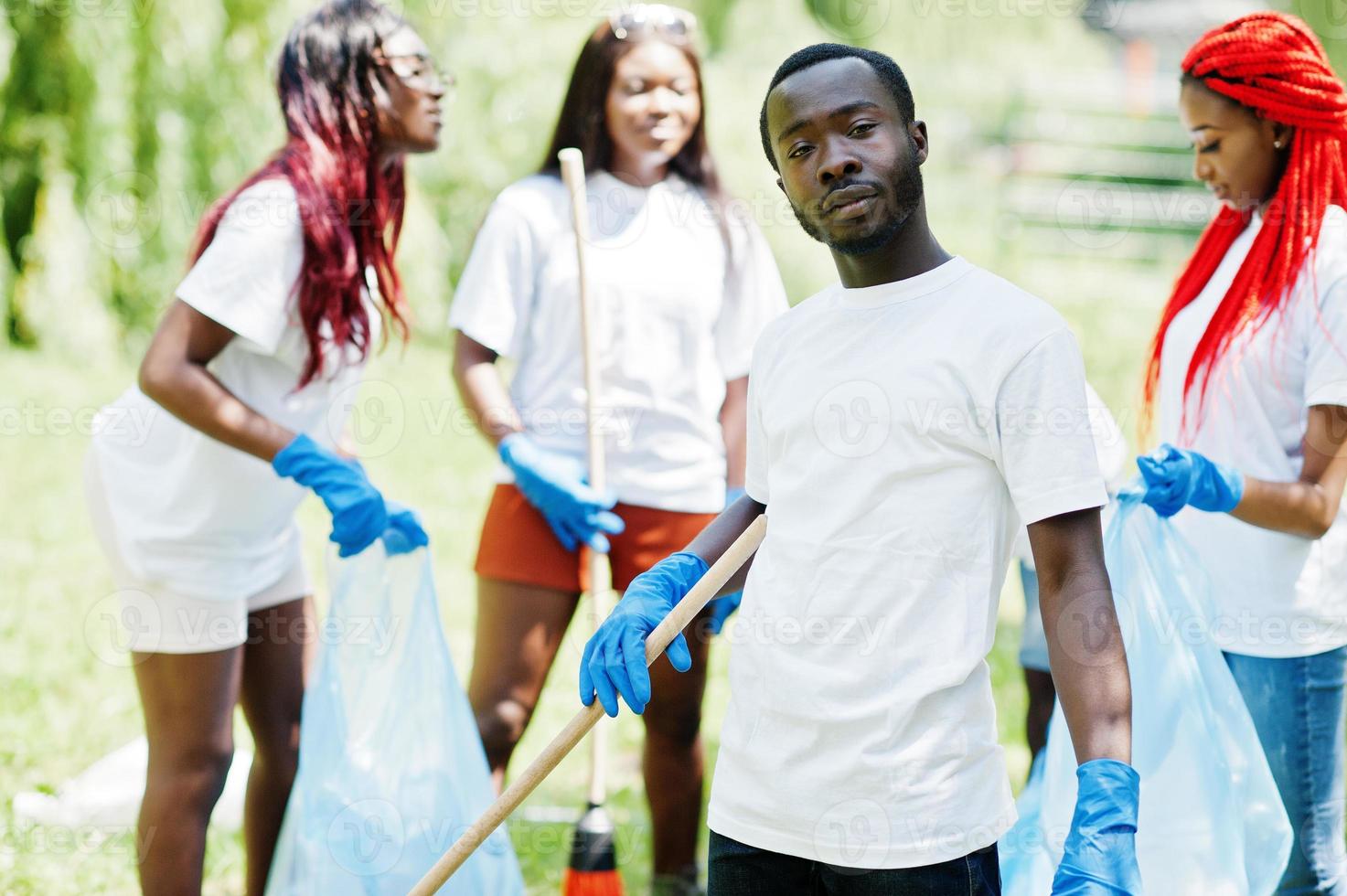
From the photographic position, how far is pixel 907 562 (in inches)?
61.5

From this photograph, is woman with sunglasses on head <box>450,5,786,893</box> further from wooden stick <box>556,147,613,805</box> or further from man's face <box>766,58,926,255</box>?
man's face <box>766,58,926,255</box>

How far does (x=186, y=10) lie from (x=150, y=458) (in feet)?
18.9

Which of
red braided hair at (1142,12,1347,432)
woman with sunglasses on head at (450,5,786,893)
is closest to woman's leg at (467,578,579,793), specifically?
woman with sunglasses on head at (450,5,786,893)

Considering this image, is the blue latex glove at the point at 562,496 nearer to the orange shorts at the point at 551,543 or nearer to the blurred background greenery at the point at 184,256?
the orange shorts at the point at 551,543

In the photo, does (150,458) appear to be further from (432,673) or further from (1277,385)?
(1277,385)

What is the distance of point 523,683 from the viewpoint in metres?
2.64

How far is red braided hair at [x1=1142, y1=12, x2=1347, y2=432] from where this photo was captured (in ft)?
7.21

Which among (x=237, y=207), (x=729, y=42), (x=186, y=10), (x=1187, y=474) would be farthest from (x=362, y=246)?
(x=729, y=42)

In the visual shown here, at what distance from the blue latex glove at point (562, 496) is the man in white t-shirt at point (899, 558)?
94 centimetres

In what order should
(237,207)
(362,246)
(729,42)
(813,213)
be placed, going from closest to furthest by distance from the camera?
(813,213), (237,207), (362,246), (729,42)

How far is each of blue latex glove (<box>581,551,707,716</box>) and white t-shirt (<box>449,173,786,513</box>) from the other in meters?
0.89

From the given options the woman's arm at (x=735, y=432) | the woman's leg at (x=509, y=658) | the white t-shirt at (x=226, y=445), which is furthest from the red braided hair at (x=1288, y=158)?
the white t-shirt at (x=226, y=445)

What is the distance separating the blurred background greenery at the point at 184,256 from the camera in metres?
3.84

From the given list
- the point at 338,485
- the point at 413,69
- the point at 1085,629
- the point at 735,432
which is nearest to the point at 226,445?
the point at 338,485
